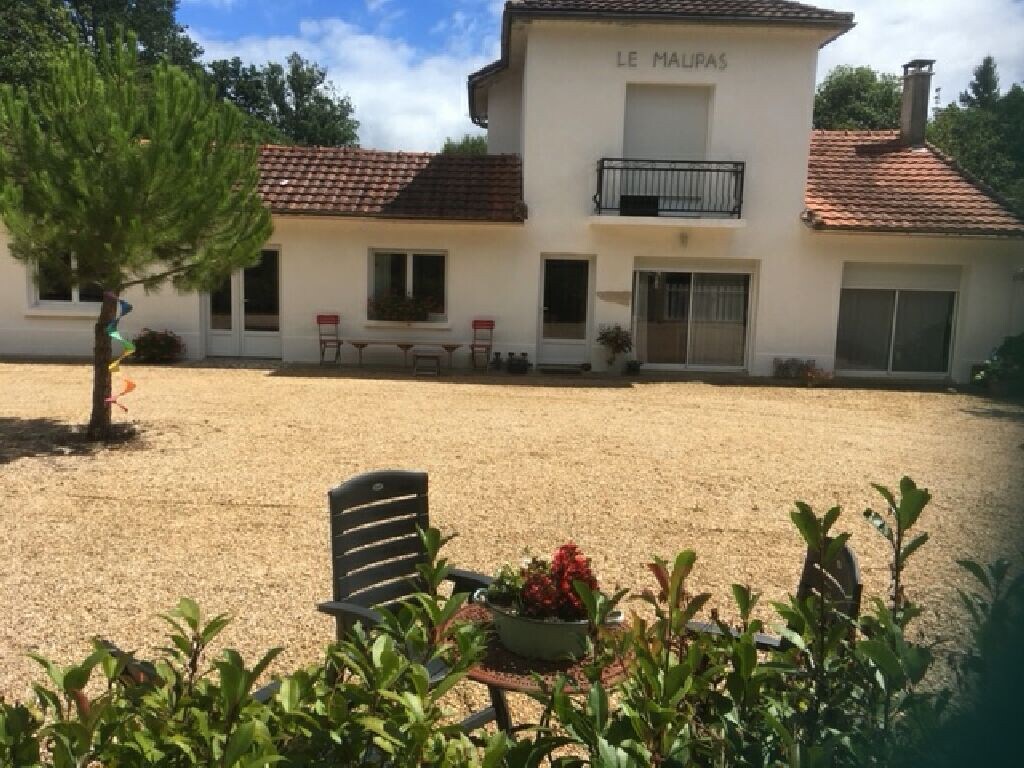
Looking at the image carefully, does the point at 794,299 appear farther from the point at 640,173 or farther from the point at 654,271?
the point at 640,173

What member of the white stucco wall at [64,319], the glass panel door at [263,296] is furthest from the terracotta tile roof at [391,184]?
the white stucco wall at [64,319]

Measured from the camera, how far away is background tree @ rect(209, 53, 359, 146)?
50438 millimetres

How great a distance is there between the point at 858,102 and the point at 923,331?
93.2ft

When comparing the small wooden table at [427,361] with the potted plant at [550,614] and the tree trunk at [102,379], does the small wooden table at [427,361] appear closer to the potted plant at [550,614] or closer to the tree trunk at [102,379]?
the tree trunk at [102,379]

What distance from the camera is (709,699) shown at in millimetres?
1740

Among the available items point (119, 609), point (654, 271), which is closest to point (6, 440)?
point (119, 609)

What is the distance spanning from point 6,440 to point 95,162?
3209mm

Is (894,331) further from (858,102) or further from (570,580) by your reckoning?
(858,102)

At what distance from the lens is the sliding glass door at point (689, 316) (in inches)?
659

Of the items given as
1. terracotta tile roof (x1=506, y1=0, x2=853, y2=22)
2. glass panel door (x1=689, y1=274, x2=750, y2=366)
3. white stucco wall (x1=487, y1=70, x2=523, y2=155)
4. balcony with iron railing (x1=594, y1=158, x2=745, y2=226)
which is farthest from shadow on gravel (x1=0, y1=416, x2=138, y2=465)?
white stucco wall (x1=487, y1=70, x2=523, y2=155)

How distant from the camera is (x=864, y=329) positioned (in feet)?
55.5

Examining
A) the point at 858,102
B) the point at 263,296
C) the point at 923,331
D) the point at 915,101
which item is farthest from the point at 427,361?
the point at 858,102

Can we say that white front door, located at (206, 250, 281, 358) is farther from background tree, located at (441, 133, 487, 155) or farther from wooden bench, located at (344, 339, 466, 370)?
background tree, located at (441, 133, 487, 155)

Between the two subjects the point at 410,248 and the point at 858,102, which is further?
the point at 858,102
